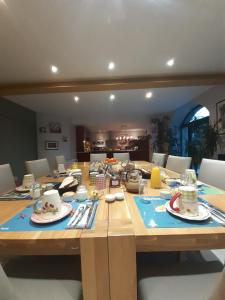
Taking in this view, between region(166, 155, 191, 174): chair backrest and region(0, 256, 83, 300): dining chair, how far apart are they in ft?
5.49

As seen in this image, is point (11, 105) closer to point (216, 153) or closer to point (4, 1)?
point (4, 1)

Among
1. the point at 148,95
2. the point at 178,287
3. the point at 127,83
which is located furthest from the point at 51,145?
the point at 178,287

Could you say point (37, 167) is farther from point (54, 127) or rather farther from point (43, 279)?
point (54, 127)

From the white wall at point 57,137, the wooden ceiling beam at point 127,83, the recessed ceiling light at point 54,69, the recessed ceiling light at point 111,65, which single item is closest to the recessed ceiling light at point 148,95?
the wooden ceiling beam at point 127,83

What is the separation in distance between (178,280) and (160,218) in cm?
29

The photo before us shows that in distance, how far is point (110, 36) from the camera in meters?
2.19

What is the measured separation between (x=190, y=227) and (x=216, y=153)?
404 cm

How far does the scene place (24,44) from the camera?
7.60 feet

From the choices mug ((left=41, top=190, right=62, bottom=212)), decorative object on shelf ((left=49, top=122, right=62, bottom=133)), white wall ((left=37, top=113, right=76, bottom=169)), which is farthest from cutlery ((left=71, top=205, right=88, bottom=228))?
decorative object on shelf ((left=49, top=122, right=62, bottom=133))

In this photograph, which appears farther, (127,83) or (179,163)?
(127,83)

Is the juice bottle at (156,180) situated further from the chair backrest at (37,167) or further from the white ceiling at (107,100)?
the white ceiling at (107,100)

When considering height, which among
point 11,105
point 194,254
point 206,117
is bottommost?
point 194,254

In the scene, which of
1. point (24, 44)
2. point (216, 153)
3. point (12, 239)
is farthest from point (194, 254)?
point (216, 153)

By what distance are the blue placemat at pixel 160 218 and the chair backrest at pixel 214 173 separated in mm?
873
